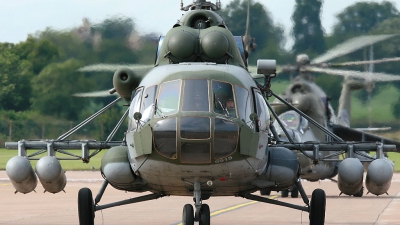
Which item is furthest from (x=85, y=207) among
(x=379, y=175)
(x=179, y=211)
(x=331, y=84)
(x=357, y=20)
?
(x=357, y=20)

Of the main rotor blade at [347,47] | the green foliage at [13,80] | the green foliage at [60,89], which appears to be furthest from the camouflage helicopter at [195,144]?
the green foliage at [13,80]

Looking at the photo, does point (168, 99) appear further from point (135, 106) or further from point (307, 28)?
point (307, 28)

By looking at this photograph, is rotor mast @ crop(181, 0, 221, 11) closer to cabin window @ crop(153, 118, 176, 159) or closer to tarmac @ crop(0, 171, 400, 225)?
tarmac @ crop(0, 171, 400, 225)

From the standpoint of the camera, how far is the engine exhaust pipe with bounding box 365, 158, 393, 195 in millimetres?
11945

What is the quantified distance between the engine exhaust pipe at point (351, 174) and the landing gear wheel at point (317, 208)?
55 centimetres

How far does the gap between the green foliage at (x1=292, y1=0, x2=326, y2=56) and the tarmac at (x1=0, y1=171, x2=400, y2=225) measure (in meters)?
3.99

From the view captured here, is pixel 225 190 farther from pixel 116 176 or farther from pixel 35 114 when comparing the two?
pixel 35 114

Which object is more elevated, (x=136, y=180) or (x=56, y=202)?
(x=136, y=180)

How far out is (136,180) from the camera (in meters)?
11.8

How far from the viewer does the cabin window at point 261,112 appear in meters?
11.6

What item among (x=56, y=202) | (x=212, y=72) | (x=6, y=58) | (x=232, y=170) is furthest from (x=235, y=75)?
(x=6, y=58)

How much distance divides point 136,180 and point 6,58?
61.4 feet

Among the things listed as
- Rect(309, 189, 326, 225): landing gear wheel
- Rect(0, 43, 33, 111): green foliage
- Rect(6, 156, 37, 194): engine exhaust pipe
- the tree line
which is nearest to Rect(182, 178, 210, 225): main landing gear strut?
A: Rect(309, 189, 326, 225): landing gear wheel

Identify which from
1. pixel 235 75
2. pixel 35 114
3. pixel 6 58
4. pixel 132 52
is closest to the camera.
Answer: pixel 235 75
